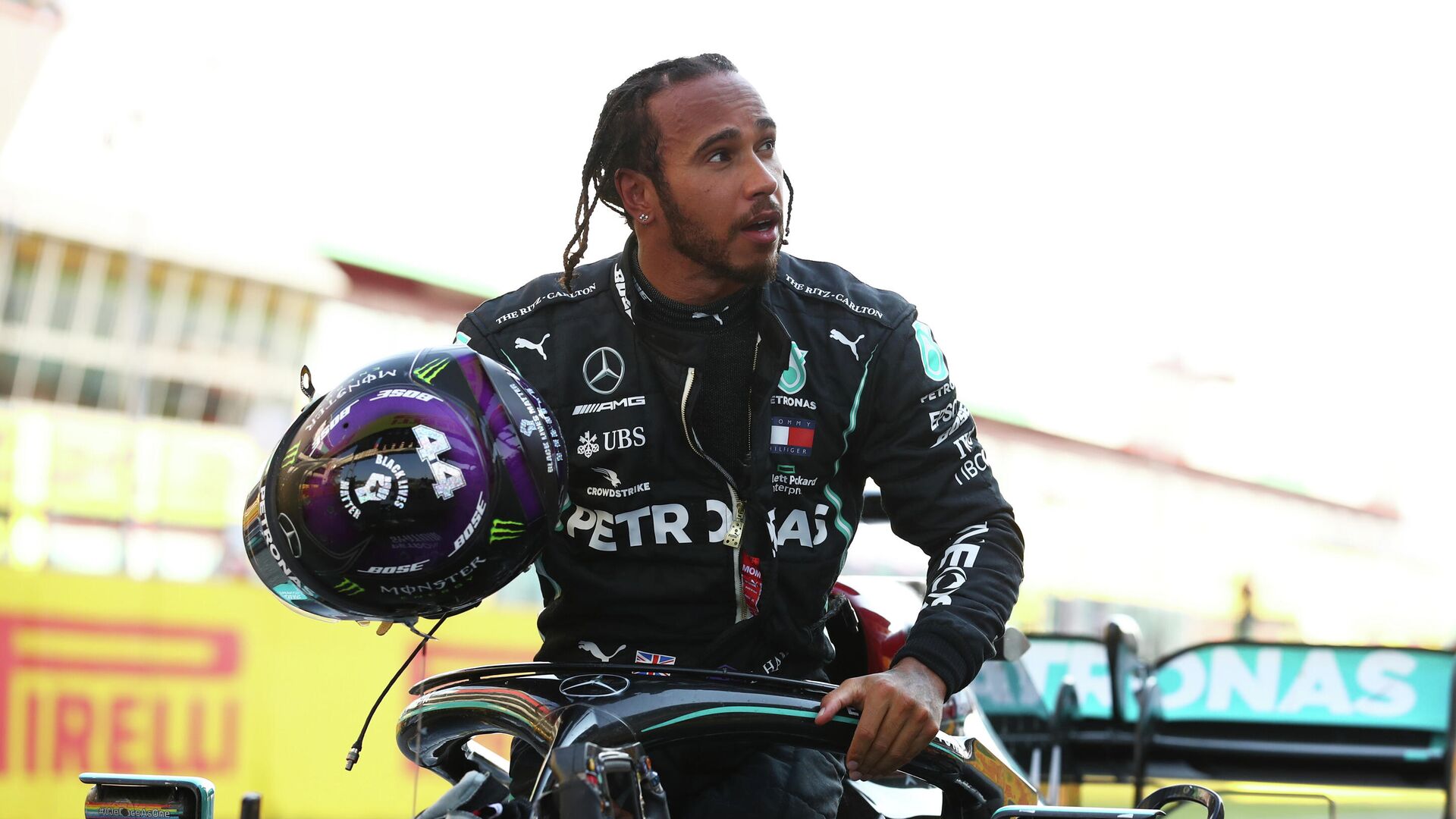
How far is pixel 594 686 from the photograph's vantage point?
191 cm

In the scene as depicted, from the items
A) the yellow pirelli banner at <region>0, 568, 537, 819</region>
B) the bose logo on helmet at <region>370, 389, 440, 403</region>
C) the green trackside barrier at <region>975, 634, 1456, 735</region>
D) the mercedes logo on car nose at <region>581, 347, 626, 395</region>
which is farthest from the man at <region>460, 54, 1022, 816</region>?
the yellow pirelli banner at <region>0, 568, 537, 819</region>

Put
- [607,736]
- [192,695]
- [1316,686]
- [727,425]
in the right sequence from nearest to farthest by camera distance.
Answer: [607,736] → [727,425] → [1316,686] → [192,695]

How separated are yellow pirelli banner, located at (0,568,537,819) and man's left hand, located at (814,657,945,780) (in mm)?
5442

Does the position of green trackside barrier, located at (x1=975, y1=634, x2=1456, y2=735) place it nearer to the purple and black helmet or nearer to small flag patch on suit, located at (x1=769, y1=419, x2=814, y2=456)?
small flag patch on suit, located at (x1=769, y1=419, x2=814, y2=456)

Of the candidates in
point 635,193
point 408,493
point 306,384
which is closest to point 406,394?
point 408,493

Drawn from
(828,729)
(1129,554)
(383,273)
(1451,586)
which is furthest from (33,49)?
(1451,586)

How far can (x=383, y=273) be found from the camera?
27.5ft

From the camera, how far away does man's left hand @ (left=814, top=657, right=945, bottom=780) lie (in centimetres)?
197

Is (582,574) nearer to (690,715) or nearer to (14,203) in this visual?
(690,715)

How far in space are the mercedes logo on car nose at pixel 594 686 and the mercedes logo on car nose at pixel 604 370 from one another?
72cm

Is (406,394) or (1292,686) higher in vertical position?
(406,394)

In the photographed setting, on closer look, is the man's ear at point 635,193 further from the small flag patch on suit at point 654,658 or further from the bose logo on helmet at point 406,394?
the bose logo on helmet at point 406,394

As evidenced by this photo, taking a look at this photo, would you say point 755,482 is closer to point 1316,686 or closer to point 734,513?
point 734,513

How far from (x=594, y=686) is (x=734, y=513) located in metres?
0.63
